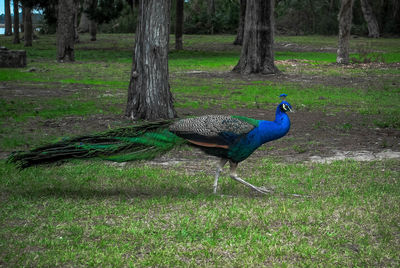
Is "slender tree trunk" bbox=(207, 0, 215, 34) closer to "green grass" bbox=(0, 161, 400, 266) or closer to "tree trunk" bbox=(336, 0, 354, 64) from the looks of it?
"tree trunk" bbox=(336, 0, 354, 64)

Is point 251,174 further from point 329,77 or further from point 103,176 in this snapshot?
point 329,77

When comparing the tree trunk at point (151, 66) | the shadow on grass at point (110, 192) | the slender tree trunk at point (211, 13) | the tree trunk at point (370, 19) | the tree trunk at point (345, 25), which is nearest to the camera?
the shadow on grass at point (110, 192)

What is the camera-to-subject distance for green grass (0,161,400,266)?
4.60 meters

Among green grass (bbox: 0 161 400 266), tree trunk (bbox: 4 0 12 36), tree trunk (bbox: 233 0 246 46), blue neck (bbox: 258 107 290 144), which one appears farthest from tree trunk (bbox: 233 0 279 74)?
tree trunk (bbox: 4 0 12 36)

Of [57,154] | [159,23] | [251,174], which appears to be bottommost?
[251,174]

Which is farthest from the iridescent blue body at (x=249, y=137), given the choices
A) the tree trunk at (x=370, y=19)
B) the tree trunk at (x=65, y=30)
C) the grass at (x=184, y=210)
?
the tree trunk at (x=370, y=19)

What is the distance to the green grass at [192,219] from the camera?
4.60 m

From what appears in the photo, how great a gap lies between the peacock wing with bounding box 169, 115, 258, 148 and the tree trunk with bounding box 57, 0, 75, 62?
63.2 feet

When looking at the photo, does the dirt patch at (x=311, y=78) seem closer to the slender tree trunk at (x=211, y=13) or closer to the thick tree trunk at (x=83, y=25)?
the slender tree trunk at (x=211, y=13)

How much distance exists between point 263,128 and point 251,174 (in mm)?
1517

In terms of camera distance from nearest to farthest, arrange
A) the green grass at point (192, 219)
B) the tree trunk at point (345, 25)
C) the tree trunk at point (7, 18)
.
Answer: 1. the green grass at point (192, 219)
2. the tree trunk at point (345, 25)
3. the tree trunk at point (7, 18)

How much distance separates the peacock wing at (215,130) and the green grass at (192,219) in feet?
2.27

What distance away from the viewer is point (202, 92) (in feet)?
52.1

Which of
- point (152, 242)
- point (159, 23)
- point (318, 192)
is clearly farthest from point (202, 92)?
point (152, 242)
